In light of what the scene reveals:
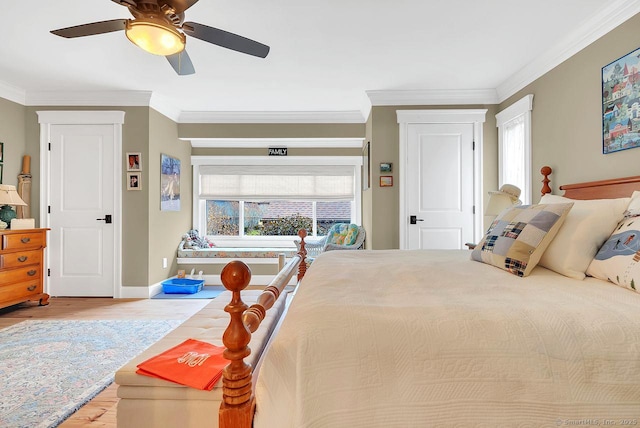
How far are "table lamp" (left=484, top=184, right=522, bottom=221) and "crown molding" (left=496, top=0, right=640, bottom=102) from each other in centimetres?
119

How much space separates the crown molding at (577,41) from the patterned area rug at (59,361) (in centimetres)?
416

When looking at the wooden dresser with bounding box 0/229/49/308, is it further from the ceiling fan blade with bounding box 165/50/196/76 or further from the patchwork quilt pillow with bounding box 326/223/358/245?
the patchwork quilt pillow with bounding box 326/223/358/245

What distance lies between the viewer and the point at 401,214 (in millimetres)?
3898

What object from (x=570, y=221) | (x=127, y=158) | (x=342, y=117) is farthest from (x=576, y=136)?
(x=127, y=158)

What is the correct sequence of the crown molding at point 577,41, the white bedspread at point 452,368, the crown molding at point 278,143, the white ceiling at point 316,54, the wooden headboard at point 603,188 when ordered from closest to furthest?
1. the white bedspread at point 452,368
2. the wooden headboard at point 603,188
3. the crown molding at point 577,41
4. the white ceiling at point 316,54
5. the crown molding at point 278,143

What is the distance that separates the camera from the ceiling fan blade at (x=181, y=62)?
89.0 inches

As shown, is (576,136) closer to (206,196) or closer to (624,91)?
(624,91)

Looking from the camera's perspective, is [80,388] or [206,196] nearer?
[80,388]

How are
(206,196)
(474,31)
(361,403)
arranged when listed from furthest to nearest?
1. (206,196)
2. (474,31)
3. (361,403)

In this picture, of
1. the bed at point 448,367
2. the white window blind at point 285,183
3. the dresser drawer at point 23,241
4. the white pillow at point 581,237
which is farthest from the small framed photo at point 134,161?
the white pillow at point 581,237

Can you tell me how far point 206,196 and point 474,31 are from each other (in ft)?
14.3

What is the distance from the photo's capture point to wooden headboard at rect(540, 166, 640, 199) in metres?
2.04

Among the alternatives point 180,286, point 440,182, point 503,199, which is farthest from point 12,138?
point 503,199

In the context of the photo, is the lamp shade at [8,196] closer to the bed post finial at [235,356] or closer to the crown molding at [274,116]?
the crown molding at [274,116]
